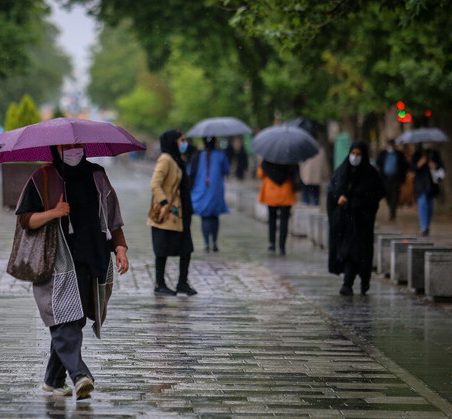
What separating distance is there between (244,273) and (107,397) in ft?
28.0

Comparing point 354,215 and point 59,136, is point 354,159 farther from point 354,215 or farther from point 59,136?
point 59,136

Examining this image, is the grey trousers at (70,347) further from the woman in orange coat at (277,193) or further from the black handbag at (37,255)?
the woman in orange coat at (277,193)

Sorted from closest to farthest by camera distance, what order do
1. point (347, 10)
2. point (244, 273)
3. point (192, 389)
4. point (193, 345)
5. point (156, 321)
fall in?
point (192, 389) < point (193, 345) < point (156, 321) < point (347, 10) < point (244, 273)

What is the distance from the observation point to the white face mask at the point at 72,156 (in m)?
8.08

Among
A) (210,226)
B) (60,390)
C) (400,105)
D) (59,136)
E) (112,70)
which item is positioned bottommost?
(60,390)

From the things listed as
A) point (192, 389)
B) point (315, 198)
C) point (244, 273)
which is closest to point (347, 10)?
point (244, 273)

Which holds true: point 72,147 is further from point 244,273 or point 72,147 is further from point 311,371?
point 244,273

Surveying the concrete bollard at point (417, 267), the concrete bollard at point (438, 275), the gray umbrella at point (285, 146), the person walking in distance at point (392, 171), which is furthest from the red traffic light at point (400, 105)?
the concrete bollard at point (438, 275)

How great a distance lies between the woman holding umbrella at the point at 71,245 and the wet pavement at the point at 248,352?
1.10 ft

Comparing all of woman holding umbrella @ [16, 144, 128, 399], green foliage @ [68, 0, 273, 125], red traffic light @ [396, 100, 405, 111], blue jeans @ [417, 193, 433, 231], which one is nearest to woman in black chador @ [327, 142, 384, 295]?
woman holding umbrella @ [16, 144, 128, 399]

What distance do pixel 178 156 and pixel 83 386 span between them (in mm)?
6365

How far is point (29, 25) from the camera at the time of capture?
3878 cm

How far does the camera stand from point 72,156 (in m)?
8.09

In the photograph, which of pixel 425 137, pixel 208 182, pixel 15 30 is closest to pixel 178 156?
pixel 208 182
